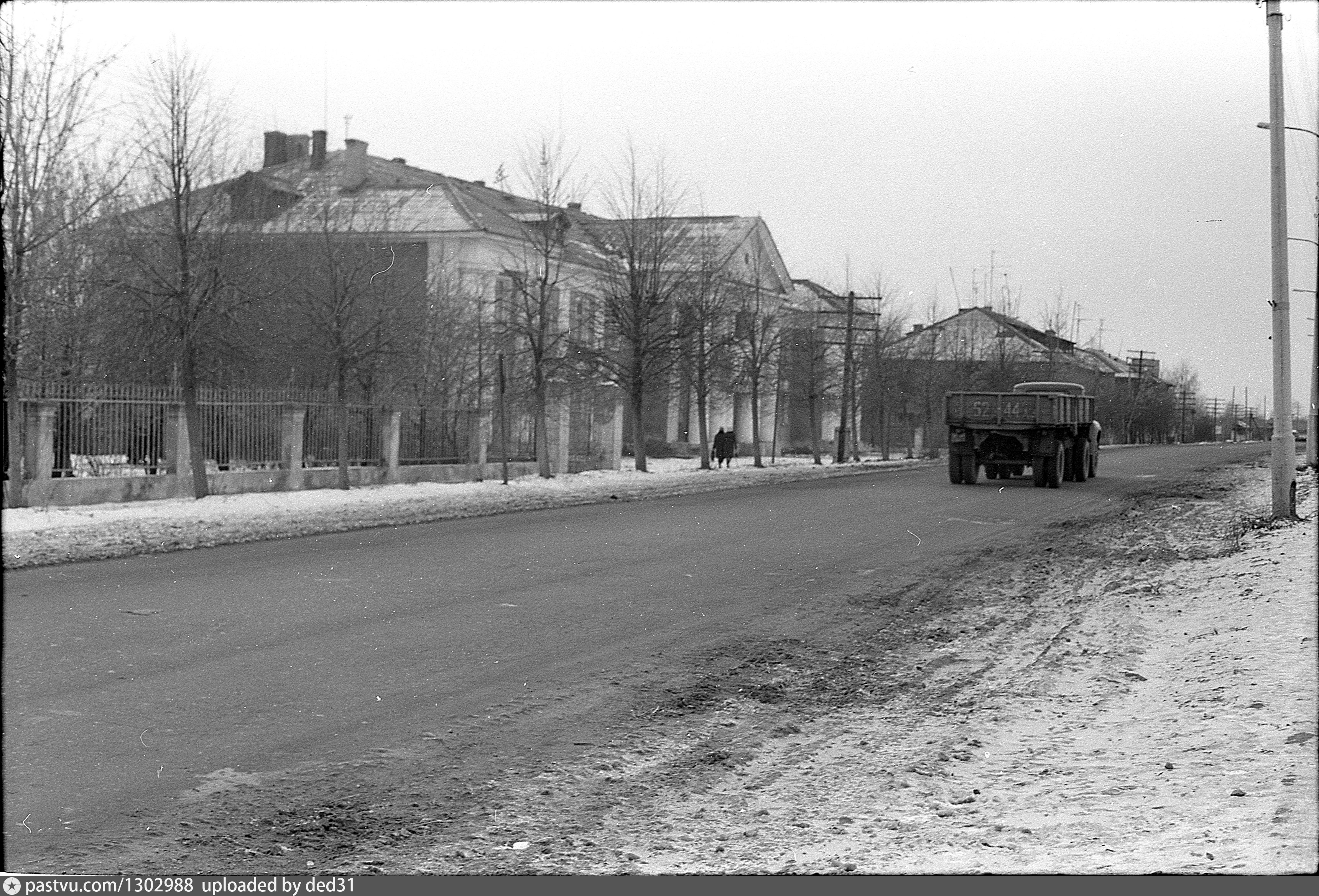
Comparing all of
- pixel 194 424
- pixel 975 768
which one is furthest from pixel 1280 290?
pixel 194 424

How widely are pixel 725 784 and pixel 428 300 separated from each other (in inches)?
1200

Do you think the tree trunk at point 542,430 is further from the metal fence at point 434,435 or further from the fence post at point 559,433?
the fence post at point 559,433

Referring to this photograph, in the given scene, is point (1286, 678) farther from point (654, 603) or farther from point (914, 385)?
point (914, 385)

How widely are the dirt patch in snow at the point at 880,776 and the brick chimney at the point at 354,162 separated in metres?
32.3

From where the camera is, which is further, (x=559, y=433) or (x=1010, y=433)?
(x=559, y=433)

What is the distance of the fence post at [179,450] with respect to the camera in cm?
2250

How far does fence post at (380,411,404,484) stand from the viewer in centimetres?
2845

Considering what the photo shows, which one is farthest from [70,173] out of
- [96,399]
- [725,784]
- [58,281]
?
[725,784]

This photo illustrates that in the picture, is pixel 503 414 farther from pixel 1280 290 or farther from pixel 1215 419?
pixel 1215 419

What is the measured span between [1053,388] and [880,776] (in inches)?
1110

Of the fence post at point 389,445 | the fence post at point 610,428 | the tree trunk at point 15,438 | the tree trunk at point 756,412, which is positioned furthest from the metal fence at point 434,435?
the tree trunk at point 756,412

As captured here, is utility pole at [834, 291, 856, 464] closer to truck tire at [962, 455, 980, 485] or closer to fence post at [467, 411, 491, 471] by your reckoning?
truck tire at [962, 455, 980, 485]

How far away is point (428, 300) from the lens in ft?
116

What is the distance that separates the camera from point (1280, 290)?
626 inches
